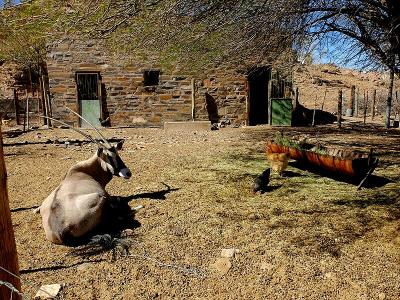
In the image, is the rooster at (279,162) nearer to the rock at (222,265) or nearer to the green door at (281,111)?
the rock at (222,265)

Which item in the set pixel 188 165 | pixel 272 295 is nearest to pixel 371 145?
pixel 188 165

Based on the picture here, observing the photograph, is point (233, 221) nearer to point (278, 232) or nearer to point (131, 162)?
point (278, 232)

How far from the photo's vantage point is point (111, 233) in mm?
4660

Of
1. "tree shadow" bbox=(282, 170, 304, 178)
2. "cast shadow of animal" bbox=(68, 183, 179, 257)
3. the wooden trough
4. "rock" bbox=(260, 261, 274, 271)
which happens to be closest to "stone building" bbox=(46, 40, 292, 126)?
the wooden trough

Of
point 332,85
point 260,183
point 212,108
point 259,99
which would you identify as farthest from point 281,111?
point 332,85

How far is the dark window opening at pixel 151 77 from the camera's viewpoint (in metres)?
15.7

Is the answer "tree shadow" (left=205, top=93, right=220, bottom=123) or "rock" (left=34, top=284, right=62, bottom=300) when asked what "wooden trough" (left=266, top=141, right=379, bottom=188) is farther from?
"tree shadow" (left=205, top=93, right=220, bottom=123)

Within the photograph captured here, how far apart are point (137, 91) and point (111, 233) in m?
11.8

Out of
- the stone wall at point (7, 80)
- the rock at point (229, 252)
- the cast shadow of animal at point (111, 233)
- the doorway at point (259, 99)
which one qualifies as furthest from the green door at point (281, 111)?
the stone wall at point (7, 80)

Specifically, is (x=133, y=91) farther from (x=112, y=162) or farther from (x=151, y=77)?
(x=112, y=162)

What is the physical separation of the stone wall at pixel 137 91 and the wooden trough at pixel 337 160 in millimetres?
7858

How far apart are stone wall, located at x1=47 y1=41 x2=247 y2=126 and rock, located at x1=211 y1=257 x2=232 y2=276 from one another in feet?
40.7

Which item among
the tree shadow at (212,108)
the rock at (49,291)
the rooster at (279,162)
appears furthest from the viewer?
the tree shadow at (212,108)

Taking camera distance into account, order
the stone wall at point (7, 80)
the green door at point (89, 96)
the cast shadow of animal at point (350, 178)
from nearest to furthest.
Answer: the cast shadow of animal at point (350, 178), the green door at point (89, 96), the stone wall at point (7, 80)
